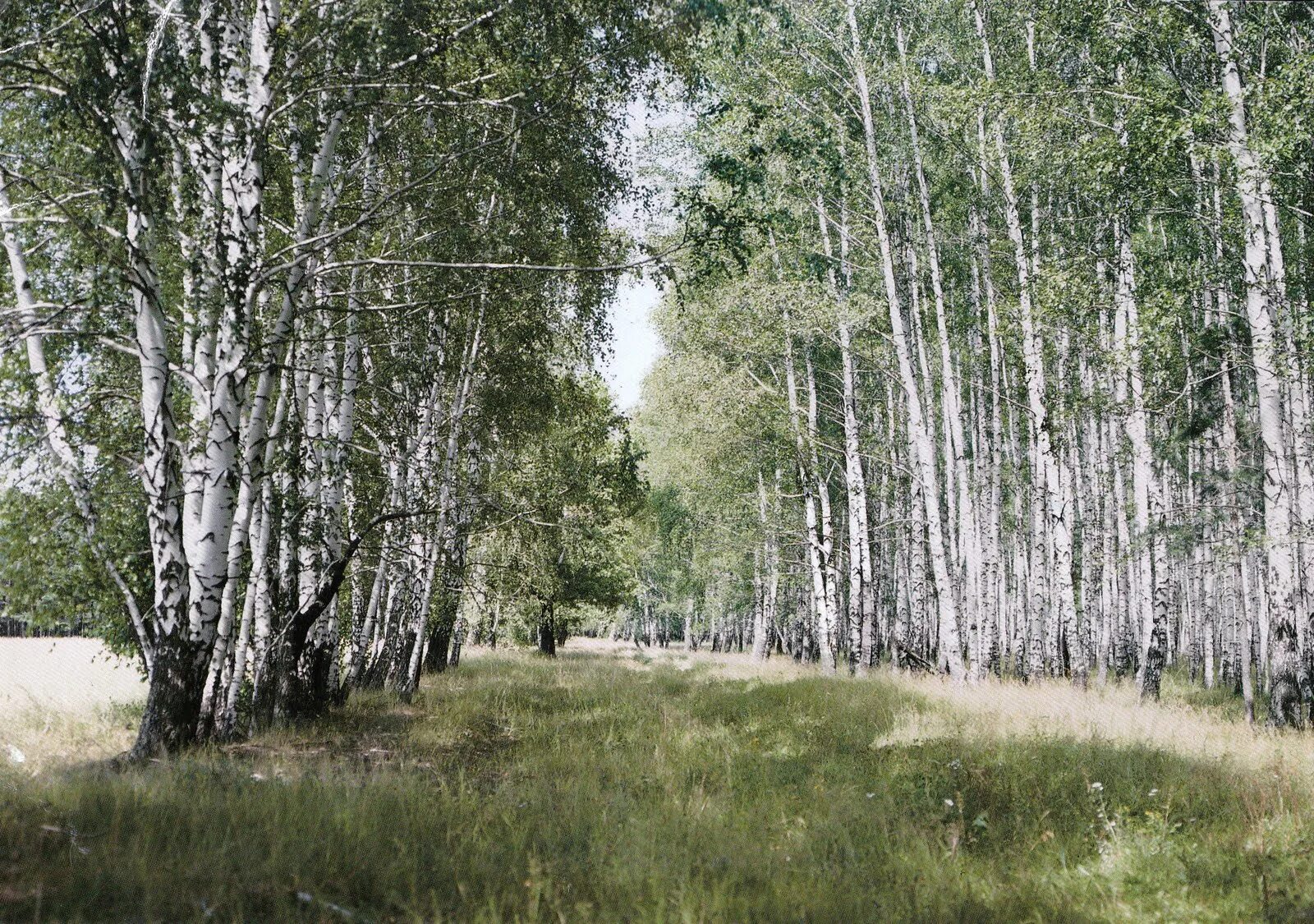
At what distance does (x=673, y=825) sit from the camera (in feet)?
15.3

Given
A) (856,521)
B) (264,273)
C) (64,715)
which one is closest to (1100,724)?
(856,521)

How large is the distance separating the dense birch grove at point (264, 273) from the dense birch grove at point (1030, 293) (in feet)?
7.29

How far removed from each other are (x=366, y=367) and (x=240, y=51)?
20.5ft

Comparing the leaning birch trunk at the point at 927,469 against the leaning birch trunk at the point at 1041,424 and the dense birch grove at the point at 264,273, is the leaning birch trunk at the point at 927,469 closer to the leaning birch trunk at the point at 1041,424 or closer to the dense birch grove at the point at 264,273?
the leaning birch trunk at the point at 1041,424

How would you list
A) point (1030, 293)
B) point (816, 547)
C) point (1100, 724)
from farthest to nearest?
1. point (816, 547)
2. point (1030, 293)
3. point (1100, 724)

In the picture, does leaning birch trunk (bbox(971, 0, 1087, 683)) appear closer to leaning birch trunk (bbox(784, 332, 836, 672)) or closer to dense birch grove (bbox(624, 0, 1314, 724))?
dense birch grove (bbox(624, 0, 1314, 724))

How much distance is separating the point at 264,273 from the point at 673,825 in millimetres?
5245

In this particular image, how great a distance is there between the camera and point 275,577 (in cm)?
784

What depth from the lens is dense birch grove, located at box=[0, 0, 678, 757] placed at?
5.29 meters

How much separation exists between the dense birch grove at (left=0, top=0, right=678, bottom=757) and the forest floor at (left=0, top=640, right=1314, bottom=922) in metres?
1.55

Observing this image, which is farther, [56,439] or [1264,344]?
[1264,344]

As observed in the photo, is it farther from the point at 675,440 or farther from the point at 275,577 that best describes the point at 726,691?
the point at 675,440

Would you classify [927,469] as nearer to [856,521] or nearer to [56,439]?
[856,521]

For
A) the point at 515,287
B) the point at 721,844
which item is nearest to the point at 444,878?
the point at 721,844
